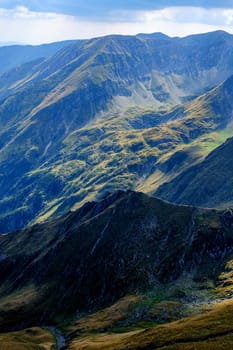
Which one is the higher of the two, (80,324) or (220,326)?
(220,326)

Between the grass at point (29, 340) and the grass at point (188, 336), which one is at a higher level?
the grass at point (188, 336)

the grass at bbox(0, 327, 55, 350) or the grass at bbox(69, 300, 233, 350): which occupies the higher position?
the grass at bbox(69, 300, 233, 350)

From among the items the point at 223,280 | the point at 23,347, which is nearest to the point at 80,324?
the point at 23,347

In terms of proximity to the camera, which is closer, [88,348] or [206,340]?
[206,340]

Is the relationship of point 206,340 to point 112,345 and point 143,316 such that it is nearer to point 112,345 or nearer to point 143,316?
→ point 112,345

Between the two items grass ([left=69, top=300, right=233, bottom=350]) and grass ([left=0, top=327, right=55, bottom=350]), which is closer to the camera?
grass ([left=69, top=300, right=233, bottom=350])

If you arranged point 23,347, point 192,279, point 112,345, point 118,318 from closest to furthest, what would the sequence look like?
point 112,345, point 23,347, point 118,318, point 192,279

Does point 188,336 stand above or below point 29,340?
above

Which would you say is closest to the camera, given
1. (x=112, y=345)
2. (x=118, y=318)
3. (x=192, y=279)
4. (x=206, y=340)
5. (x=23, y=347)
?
(x=206, y=340)

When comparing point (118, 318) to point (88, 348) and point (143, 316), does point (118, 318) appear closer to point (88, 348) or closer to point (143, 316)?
point (143, 316)

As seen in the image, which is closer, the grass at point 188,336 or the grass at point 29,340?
the grass at point 188,336

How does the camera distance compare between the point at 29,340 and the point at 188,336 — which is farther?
the point at 29,340
